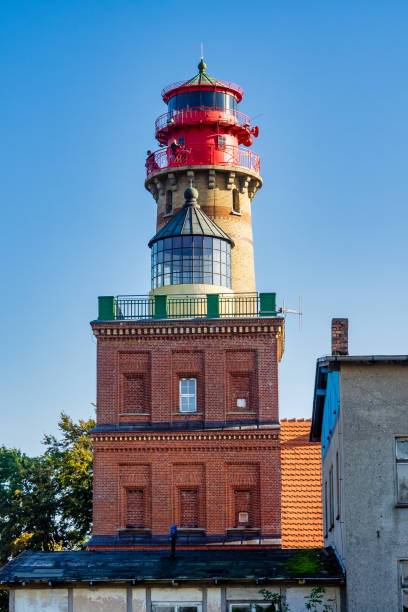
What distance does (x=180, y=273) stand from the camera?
49.4 metres

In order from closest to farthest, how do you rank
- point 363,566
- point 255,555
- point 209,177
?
point 363,566 → point 255,555 → point 209,177

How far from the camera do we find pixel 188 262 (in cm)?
4950

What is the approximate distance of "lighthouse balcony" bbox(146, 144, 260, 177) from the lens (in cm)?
5384

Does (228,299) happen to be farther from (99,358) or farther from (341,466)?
(341,466)

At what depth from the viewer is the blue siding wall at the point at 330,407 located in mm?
31328

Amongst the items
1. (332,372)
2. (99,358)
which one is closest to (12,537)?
(99,358)

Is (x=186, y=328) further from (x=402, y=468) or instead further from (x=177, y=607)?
(x=402, y=468)

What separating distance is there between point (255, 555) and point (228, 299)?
16.3 meters

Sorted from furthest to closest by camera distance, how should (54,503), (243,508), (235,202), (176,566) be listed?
(54,503) < (235,202) < (243,508) < (176,566)

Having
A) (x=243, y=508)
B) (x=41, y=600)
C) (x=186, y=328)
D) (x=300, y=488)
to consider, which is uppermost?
(x=186, y=328)

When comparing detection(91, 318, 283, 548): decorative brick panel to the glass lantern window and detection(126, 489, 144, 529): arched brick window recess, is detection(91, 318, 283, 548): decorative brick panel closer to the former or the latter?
detection(126, 489, 144, 529): arched brick window recess

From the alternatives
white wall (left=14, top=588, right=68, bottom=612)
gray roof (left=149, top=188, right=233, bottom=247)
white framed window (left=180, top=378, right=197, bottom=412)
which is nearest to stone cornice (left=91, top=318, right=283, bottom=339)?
white framed window (left=180, top=378, right=197, bottom=412)

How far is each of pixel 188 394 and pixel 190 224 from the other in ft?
23.7

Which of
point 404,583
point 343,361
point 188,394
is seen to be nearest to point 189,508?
point 188,394
